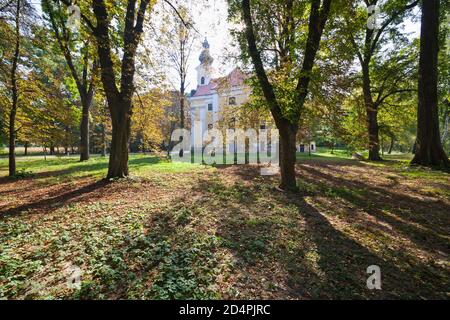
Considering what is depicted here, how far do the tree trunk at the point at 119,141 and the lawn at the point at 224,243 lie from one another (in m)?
1.38

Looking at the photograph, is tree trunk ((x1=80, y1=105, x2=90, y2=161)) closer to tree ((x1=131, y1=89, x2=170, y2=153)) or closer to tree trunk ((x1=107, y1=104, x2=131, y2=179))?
tree ((x1=131, y1=89, x2=170, y2=153))

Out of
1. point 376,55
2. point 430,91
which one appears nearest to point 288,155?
point 430,91

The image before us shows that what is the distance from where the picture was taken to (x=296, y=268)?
11.6 ft

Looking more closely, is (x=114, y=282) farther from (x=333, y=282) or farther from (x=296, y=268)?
(x=333, y=282)

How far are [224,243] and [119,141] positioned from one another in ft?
22.0

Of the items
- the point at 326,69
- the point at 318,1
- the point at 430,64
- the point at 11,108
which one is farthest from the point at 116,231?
the point at 430,64

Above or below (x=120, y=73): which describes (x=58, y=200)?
below

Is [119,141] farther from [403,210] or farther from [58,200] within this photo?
[403,210]

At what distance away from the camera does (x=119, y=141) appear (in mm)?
9078

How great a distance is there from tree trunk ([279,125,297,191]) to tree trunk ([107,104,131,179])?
5.86 meters

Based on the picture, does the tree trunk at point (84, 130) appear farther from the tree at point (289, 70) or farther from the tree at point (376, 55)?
the tree at point (376, 55)

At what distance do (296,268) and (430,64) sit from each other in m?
13.2

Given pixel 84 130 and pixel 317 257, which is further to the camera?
pixel 84 130

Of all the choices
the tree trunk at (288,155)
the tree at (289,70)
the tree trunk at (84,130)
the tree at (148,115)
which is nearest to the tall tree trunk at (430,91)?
the tree at (289,70)
